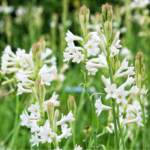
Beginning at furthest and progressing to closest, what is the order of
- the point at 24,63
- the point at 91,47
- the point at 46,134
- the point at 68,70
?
the point at 68,70
the point at 24,63
the point at 91,47
the point at 46,134

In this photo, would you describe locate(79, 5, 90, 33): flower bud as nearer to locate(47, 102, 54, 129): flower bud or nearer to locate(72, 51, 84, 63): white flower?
locate(72, 51, 84, 63): white flower

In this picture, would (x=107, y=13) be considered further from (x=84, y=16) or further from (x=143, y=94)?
(x=143, y=94)

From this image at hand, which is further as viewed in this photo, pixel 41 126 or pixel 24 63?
pixel 24 63

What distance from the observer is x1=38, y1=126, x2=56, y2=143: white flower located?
110 centimetres

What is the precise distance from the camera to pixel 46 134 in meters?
1.11

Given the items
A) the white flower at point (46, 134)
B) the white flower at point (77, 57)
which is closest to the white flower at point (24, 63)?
the white flower at point (77, 57)

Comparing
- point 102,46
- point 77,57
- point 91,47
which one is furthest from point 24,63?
point 102,46

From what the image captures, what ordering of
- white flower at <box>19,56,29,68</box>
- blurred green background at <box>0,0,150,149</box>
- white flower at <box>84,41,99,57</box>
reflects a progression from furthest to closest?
blurred green background at <box>0,0,150,149</box>
white flower at <box>19,56,29,68</box>
white flower at <box>84,41,99,57</box>

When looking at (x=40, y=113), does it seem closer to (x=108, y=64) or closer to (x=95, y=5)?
(x=108, y=64)

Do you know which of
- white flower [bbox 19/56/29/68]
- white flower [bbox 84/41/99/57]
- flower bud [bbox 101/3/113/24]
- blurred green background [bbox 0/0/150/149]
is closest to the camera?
flower bud [bbox 101/3/113/24]

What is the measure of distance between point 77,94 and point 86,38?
2.72m

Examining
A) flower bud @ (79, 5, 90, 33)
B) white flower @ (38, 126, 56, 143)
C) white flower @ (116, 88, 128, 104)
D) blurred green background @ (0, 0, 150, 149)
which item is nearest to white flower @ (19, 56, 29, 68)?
blurred green background @ (0, 0, 150, 149)

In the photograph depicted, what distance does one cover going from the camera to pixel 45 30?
23.7 ft

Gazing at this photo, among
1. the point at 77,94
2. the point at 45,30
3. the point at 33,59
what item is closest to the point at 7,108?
the point at 77,94
